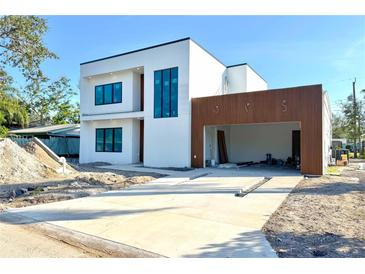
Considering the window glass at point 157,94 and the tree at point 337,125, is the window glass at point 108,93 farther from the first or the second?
the tree at point 337,125

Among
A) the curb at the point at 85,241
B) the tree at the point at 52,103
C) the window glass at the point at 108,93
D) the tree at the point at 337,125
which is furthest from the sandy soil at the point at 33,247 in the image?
the tree at the point at 337,125

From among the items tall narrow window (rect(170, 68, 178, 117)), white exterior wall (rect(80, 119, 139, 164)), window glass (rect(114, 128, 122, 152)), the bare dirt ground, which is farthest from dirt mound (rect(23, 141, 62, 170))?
the bare dirt ground

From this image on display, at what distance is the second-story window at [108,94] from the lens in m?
19.5

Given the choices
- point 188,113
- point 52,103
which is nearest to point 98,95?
point 188,113

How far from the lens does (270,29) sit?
10.9 meters

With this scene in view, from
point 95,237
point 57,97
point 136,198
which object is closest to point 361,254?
point 95,237

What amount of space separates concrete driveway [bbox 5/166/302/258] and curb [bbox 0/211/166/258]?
0.40 ft

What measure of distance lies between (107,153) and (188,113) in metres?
7.31

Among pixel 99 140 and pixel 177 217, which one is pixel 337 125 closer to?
pixel 99 140

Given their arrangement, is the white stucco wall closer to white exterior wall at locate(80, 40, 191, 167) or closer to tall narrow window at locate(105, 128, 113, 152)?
white exterior wall at locate(80, 40, 191, 167)

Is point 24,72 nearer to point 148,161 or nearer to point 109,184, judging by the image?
point 109,184

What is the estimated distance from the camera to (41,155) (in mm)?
13961

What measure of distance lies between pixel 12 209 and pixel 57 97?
36058 mm

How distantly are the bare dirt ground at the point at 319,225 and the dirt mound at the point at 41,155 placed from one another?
35.9ft
